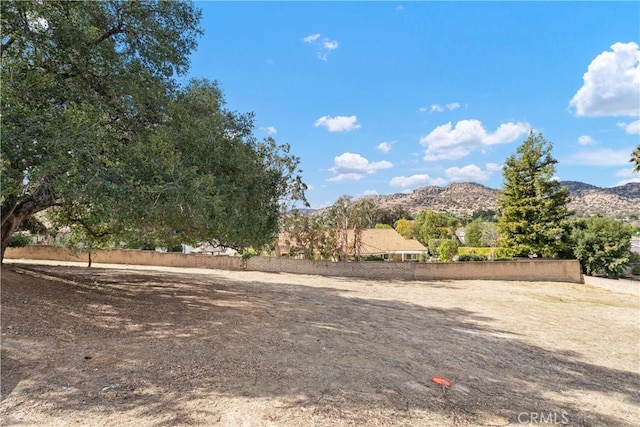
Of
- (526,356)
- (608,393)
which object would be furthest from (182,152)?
(608,393)

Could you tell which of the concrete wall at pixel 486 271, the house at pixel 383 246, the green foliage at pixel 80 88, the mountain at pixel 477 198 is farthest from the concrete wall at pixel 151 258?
the mountain at pixel 477 198

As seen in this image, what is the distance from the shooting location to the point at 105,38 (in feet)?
22.2

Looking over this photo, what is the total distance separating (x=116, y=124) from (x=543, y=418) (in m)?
8.20

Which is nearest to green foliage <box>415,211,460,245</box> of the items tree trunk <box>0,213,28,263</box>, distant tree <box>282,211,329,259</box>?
distant tree <box>282,211,329,259</box>

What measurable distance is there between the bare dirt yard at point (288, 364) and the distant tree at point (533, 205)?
13.8 metres

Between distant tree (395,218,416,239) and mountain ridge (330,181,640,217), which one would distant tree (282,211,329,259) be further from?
mountain ridge (330,181,640,217)

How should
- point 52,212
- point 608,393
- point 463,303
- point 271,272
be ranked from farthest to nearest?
1. point 271,272
2. point 463,303
3. point 52,212
4. point 608,393

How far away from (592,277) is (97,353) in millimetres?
24863

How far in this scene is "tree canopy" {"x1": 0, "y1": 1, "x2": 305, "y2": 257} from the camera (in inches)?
193

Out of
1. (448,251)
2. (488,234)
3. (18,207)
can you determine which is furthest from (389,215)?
(18,207)

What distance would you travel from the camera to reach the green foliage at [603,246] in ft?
65.5

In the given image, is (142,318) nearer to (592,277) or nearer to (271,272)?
(271,272)

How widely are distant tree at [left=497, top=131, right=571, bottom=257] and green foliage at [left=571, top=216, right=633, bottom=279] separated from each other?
0.97 m

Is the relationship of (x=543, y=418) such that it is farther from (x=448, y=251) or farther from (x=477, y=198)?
(x=477, y=198)
